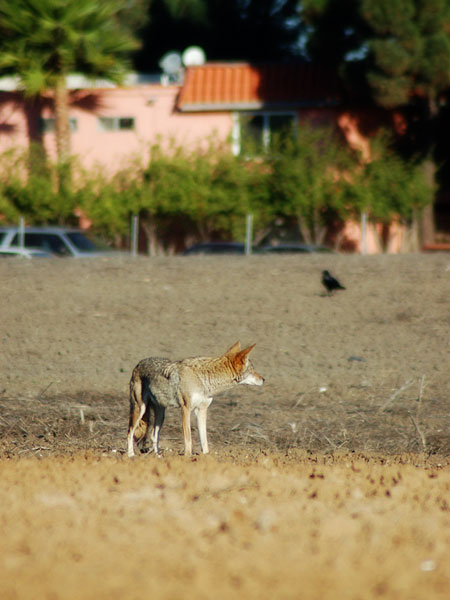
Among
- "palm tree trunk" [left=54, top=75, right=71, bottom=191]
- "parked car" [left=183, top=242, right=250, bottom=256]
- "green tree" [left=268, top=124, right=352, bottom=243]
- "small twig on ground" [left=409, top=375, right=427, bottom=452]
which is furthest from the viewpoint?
"palm tree trunk" [left=54, top=75, right=71, bottom=191]

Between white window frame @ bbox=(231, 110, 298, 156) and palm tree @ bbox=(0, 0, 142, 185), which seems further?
white window frame @ bbox=(231, 110, 298, 156)

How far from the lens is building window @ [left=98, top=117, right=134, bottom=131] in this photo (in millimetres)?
33812

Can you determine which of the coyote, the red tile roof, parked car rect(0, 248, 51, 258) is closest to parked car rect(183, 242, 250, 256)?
parked car rect(0, 248, 51, 258)

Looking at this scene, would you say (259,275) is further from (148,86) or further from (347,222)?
(148,86)

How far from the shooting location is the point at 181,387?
26.3 feet

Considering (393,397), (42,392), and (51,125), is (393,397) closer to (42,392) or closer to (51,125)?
(42,392)

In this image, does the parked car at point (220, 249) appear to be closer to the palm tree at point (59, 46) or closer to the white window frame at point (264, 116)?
the palm tree at point (59, 46)

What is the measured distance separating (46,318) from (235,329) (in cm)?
284

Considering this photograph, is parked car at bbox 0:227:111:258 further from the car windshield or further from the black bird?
the black bird

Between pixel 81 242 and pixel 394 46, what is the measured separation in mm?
12148

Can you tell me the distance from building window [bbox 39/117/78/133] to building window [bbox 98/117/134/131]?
0.93 meters

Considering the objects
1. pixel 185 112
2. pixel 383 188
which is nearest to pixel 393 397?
pixel 383 188

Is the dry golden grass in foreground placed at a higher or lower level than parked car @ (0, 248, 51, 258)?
lower

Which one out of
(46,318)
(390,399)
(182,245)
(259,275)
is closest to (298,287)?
(259,275)
